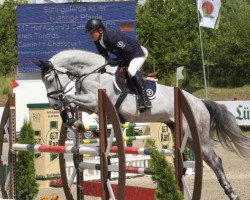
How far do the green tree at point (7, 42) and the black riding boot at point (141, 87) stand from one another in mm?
25635

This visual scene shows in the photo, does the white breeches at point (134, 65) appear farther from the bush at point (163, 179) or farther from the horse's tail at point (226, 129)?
the bush at point (163, 179)

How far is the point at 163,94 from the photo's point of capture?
686 centimetres

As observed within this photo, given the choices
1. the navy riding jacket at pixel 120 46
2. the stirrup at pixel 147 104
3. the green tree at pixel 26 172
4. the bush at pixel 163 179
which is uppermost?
the navy riding jacket at pixel 120 46

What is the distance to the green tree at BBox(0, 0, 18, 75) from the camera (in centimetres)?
3194

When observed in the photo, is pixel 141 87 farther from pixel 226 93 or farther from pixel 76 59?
pixel 226 93

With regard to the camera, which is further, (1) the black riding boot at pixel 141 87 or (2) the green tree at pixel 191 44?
(2) the green tree at pixel 191 44

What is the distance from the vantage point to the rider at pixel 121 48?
646cm

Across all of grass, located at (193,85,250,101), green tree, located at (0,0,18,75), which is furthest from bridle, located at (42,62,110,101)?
green tree, located at (0,0,18,75)

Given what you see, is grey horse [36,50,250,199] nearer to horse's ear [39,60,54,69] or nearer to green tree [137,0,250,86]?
horse's ear [39,60,54,69]

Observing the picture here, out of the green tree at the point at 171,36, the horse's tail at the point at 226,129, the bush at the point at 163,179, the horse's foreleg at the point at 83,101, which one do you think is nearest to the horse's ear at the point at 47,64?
the horse's foreleg at the point at 83,101

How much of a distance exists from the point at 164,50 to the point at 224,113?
23.0 m

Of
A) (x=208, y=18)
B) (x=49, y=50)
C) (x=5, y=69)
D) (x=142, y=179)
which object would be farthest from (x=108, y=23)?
(x=5, y=69)

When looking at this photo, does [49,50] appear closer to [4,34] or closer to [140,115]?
[140,115]

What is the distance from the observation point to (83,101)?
6512 millimetres
